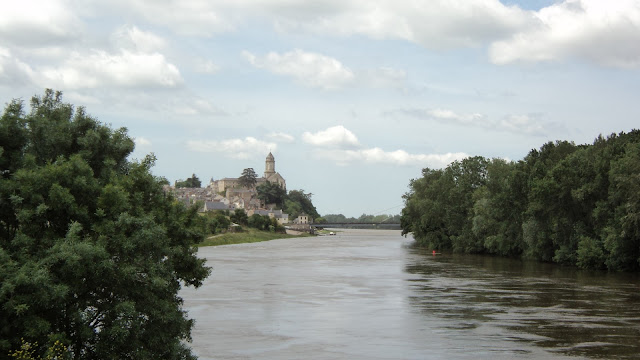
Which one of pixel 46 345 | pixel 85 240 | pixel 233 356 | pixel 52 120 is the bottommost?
pixel 233 356

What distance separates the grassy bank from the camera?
12894 cm

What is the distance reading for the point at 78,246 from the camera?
16281mm

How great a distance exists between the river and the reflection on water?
60 mm

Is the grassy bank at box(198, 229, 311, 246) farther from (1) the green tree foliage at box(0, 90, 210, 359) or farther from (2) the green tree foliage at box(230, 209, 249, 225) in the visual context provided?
(1) the green tree foliage at box(0, 90, 210, 359)

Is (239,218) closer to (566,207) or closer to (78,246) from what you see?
(566,207)

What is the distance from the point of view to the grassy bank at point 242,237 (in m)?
129

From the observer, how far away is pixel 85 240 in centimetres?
1694

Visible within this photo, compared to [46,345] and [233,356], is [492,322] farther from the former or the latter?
[46,345]

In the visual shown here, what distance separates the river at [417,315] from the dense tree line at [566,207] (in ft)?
12.3

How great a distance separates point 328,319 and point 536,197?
41.1 m

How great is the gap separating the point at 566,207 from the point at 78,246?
60.2 meters

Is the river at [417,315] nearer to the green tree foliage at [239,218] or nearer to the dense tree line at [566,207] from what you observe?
the dense tree line at [566,207]

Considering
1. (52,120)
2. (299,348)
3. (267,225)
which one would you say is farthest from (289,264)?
(267,225)

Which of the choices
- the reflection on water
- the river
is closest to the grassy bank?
the river
